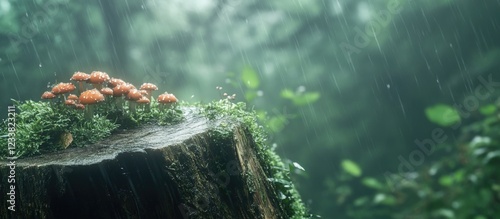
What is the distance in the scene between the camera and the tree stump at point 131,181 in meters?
2.14

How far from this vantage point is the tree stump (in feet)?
7.03

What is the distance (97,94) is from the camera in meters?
2.79

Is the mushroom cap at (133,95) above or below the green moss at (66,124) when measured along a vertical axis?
above

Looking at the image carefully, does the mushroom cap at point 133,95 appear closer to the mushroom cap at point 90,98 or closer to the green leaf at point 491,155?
the mushroom cap at point 90,98

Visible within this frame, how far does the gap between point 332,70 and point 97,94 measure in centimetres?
574

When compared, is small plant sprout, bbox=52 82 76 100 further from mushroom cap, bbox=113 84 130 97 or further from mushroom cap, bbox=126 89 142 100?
mushroom cap, bbox=126 89 142 100

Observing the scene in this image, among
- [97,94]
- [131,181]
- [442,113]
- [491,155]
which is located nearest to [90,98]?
[97,94]

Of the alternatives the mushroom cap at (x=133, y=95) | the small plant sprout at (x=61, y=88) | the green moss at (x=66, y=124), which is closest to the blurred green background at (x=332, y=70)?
the green moss at (x=66, y=124)

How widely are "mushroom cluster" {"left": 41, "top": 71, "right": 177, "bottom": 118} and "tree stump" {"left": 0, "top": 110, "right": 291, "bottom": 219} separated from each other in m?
0.37

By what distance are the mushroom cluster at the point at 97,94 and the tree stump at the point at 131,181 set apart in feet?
1.20

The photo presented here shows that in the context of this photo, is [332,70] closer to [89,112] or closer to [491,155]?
[491,155]

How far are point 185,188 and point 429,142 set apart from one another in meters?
7.26

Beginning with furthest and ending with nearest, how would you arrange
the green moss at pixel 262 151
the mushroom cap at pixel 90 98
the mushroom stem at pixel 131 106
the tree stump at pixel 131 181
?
the green moss at pixel 262 151, the mushroom stem at pixel 131 106, the mushroom cap at pixel 90 98, the tree stump at pixel 131 181

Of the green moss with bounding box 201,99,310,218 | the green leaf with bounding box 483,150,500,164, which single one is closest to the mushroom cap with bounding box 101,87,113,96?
the green moss with bounding box 201,99,310,218
